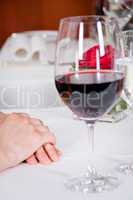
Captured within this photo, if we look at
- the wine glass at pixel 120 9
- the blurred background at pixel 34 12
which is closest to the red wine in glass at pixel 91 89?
the wine glass at pixel 120 9

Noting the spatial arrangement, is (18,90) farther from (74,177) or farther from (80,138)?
(74,177)

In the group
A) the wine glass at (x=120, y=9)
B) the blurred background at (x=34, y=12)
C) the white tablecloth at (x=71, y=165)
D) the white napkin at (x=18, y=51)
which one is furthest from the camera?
the blurred background at (x=34, y=12)

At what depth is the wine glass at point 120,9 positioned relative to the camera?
6.67 feet

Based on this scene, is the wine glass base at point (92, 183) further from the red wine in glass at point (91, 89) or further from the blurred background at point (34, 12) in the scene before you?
the blurred background at point (34, 12)

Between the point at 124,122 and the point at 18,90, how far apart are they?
43 centimetres

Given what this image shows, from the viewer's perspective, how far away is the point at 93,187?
53 cm

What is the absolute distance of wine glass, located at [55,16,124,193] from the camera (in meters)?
0.57

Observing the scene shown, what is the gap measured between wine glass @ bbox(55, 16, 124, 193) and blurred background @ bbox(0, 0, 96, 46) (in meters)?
2.86

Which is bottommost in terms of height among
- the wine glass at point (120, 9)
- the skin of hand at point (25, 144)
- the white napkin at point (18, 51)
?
the white napkin at point (18, 51)

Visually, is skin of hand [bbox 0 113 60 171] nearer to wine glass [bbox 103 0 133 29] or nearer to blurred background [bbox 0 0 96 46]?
wine glass [bbox 103 0 133 29]

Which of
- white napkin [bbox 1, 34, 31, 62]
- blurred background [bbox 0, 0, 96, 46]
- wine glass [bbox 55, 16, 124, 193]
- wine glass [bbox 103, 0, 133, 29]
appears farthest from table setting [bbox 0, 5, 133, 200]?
blurred background [bbox 0, 0, 96, 46]

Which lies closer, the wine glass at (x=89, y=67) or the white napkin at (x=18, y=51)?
the wine glass at (x=89, y=67)

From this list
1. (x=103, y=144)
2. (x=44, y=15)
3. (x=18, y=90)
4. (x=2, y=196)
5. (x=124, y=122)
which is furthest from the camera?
(x=44, y=15)

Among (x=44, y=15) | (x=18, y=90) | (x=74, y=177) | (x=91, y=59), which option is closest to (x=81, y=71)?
(x=91, y=59)
